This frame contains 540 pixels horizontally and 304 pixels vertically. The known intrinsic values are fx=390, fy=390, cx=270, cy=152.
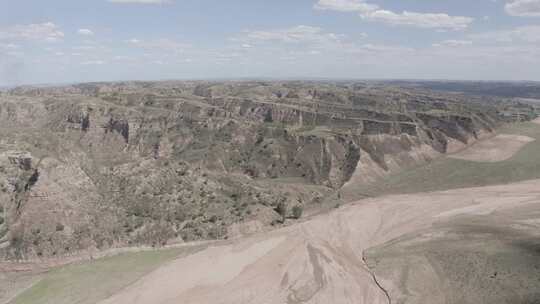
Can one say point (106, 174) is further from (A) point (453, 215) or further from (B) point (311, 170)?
(A) point (453, 215)

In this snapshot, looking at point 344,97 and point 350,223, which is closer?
point 350,223

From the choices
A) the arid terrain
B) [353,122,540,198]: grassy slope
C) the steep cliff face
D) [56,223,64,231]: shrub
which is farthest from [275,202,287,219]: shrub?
[56,223,64,231]: shrub

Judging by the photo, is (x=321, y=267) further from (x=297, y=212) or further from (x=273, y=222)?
(x=297, y=212)

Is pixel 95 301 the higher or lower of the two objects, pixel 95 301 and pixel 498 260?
the lower

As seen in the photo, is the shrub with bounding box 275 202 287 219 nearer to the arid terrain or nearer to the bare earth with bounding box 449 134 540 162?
the arid terrain

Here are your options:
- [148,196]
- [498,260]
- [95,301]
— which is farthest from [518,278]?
[148,196]

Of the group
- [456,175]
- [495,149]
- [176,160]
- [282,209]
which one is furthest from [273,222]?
[495,149]

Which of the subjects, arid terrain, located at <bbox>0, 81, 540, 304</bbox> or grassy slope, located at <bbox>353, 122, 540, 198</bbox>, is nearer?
arid terrain, located at <bbox>0, 81, 540, 304</bbox>
